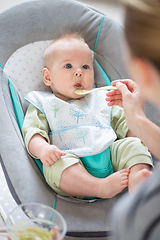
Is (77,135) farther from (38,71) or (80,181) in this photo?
(38,71)

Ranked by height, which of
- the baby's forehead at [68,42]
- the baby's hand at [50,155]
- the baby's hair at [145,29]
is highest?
the baby's hair at [145,29]

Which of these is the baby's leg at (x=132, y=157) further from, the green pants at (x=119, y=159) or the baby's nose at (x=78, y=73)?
the baby's nose at (x=78, y=73)

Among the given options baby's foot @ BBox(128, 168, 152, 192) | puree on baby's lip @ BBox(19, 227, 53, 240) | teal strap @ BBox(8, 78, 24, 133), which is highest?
teal strap @ BBox(8, 78, 24, 133)

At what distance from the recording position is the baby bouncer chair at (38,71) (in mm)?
953

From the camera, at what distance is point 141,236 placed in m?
0.49

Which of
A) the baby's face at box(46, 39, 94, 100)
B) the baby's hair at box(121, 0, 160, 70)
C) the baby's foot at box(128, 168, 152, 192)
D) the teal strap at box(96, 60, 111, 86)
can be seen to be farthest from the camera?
the teal strap at box(96, 60, 111, 86)

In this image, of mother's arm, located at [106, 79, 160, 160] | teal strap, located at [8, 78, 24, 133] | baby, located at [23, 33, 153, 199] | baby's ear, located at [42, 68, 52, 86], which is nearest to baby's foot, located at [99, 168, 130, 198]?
baby, located at [23, 33, 153, 199]

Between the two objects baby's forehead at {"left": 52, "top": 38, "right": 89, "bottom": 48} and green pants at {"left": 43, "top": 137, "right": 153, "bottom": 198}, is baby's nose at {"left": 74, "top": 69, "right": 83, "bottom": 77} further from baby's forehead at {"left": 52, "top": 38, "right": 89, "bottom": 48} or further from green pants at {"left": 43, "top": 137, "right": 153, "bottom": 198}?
green pants at {"left": 43, "top": 137, "right": 153, "bottom": 198}

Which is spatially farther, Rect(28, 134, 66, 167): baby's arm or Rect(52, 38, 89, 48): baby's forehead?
Rect(52, 38, 89, 48): baby's forehead

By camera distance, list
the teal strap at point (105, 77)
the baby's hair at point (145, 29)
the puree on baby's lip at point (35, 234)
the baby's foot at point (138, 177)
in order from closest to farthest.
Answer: the baby's hair at point (145, 29) < the puree on baby's lip at point (35, 234) < the baby's foot at point (138, 177) < the teal strap at point (105, 77)

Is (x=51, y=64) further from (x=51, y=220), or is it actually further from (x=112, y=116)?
(x=51, y=220)

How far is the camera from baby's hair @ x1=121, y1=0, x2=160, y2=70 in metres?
0.50

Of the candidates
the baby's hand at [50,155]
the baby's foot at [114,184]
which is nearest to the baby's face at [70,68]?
the baby's hand at [50,155]

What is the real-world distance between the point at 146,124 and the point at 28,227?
20.8 inches
